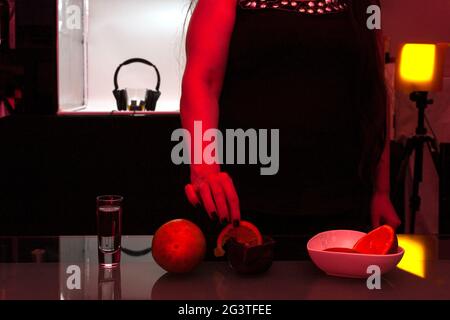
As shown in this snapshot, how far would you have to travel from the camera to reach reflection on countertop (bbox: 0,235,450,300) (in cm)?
84

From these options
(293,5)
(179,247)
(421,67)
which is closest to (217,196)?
(179,247)

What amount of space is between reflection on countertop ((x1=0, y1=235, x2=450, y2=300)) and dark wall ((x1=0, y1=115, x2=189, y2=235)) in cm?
154

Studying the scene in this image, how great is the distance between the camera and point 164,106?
12.1ft

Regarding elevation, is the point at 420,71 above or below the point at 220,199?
above

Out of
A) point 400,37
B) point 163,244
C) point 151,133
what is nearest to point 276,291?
point 163,244

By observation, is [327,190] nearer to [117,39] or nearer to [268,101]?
[268,101]

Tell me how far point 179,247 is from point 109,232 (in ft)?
0.47

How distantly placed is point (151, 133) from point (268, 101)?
1447 mm

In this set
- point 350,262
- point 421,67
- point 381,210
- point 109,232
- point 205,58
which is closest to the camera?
point 350,262

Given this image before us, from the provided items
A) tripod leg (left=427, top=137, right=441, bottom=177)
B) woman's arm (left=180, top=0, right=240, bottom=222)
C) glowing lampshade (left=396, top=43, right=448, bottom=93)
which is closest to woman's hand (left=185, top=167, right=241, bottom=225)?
woman's arm (left=180, top=0, right=240, bottom=222)

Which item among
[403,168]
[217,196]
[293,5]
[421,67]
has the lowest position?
[403,168]

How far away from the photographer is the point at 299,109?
1251 millimetres

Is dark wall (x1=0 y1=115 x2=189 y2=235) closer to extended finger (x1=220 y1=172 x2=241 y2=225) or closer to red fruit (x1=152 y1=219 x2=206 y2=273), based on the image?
extended finger (x1=220 y1=172 x2=241 y2=225)

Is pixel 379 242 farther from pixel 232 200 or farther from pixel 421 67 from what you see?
pixel 421 67
